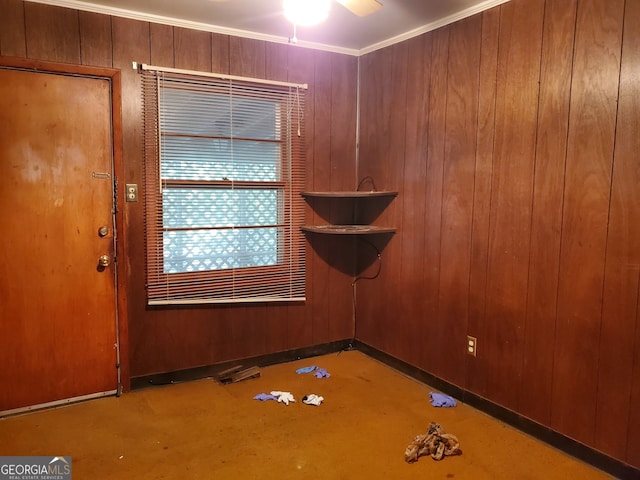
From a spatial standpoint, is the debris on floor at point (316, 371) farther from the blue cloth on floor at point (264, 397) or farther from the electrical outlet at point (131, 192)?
the electrical outlet at point (131, 192)

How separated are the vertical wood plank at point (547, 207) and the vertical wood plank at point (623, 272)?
0.25 metres

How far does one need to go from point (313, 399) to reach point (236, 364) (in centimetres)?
75

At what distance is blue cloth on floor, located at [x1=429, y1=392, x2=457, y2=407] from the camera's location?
2.78 m

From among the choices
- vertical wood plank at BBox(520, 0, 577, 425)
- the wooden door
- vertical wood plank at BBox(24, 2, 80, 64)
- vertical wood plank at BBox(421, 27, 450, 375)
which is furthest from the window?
vertical wood plank at BBox(520, 0, 577, 425)

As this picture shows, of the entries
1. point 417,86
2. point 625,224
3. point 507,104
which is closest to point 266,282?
point 417,86

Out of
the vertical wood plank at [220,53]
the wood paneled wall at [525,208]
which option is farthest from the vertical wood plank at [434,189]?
the vertical wood plank at [220,53]

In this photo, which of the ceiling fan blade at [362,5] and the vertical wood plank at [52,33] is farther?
the vertical wood plank at [52,33]

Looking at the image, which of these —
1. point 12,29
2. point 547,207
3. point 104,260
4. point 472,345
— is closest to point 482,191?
point 547,207

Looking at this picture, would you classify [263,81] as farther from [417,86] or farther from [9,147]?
[9,147]

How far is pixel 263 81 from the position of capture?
3170mm

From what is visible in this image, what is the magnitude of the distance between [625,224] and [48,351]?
3144 mm

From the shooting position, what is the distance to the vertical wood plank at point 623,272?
1974 mm

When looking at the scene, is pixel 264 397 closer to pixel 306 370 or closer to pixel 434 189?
pixel 306 370

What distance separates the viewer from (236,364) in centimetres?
330
